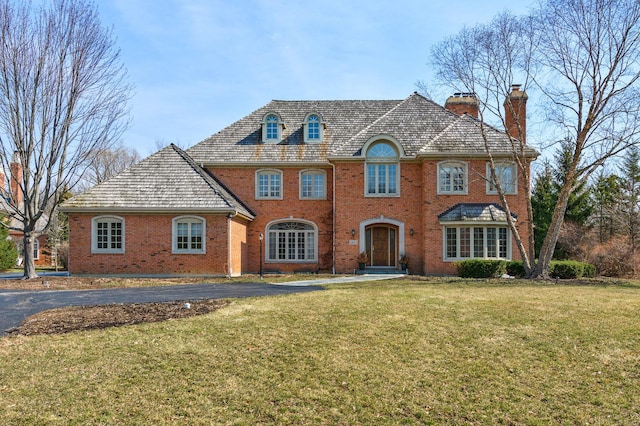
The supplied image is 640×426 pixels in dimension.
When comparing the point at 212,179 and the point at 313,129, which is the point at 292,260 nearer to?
the point at 212,179

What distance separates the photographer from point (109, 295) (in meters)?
13.6

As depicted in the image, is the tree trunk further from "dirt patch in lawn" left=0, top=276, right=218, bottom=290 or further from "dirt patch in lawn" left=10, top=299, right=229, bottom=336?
"dirt patch in lawn" left=10, top=299, right=229, bottom=336

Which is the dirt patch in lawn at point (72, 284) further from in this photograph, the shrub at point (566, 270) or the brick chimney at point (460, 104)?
the brick chimney at point (460, 104)

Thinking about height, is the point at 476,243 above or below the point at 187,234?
below

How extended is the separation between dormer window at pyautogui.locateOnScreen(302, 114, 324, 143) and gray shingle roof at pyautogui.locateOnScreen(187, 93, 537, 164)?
304mm

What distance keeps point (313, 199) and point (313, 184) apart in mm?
768

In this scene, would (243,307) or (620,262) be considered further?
(620,262)

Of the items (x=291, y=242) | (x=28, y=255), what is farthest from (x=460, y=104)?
(x=28, y=255)

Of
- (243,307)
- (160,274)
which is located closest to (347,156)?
(160,274)

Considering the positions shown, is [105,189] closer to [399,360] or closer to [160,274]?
[160,274]

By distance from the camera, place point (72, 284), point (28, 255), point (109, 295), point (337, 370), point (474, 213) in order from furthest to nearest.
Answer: point (474, 213) < point (28, 255) < point (72, 284) < point (109, 295) < point (337, 370)

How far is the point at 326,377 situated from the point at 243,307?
4690 millimetres

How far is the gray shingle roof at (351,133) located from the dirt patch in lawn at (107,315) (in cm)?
1346

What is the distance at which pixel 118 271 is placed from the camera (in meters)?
21.4
